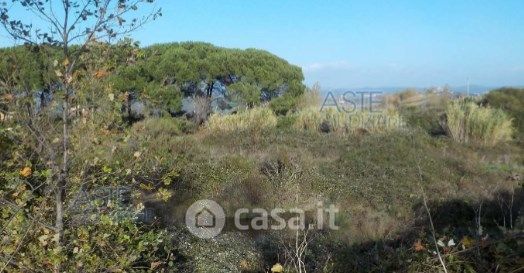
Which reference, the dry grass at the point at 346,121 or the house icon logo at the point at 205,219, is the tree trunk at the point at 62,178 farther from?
the dry grass at the point at 346,121

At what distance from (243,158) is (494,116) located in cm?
715

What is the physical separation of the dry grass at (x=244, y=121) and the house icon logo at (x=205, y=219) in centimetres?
612

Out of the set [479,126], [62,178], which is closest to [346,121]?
[479,126]

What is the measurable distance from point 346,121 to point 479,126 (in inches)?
121

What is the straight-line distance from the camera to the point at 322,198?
748 centimetres

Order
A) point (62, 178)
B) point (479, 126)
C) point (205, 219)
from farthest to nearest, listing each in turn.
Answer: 1. point (479, 126)
2. point (205, 219)
3. point (62, 178)

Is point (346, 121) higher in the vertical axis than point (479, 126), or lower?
higher

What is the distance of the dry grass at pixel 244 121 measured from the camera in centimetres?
1341

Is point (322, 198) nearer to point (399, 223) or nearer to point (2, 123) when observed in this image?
point (399, 223)

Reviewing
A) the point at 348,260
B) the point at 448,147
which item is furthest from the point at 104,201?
the point at 448,147

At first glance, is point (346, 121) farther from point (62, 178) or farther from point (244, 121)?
point (62, 178)

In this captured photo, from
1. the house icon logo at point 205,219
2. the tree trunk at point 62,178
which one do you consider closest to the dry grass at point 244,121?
the house icon logo at point 205,219

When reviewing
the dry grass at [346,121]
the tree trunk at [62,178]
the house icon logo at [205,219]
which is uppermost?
the tree trunk at [62,178]

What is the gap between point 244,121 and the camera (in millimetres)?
13922
